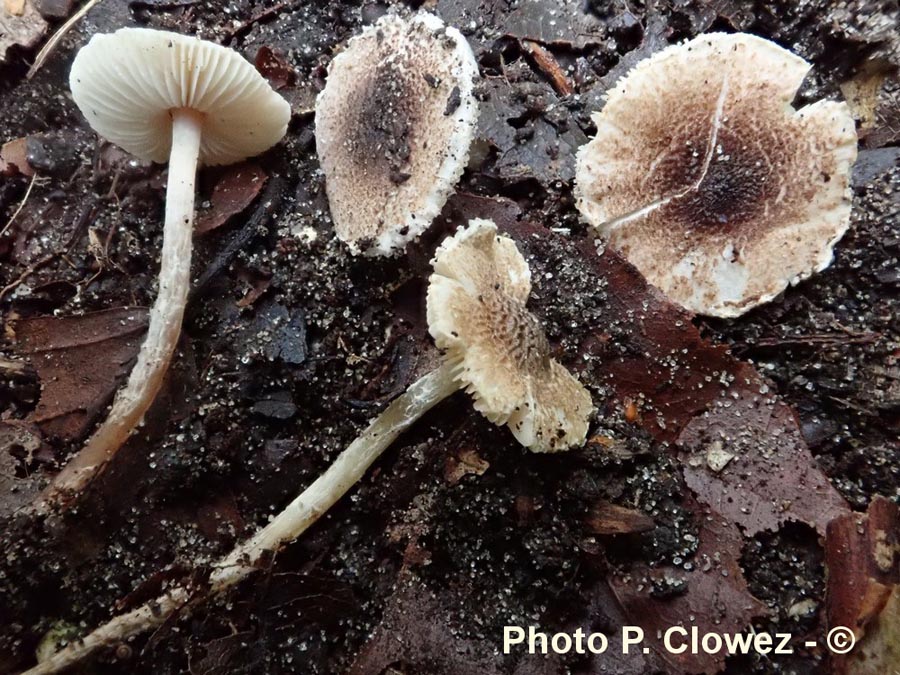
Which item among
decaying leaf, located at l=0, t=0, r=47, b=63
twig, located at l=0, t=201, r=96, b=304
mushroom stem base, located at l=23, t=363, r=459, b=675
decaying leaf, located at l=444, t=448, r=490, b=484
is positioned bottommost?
decaying leaf, located at l=444, t=448, r=490, b=484

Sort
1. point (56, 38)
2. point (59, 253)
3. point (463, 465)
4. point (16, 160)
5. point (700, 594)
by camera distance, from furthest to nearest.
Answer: point (56, 38)
point (16, 160)
point (59, 253)
point (463, 465)
point (700, 594)

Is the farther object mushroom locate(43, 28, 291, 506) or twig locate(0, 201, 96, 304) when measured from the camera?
twig locate(0, 201, 96, 304)

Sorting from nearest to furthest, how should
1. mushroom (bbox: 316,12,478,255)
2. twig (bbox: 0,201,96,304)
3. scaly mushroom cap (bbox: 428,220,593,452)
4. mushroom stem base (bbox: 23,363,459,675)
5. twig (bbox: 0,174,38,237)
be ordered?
1. scaly mushroom cap (bbox: 428,220,593,452)
2. mushroom stem base (bbox: 23,363,459,675)
3. mushroom (bbox: 316,12,478,255)
4. twig (bbox: 0,201,96,304)
5. twig (bbox: 0,174,38,237)

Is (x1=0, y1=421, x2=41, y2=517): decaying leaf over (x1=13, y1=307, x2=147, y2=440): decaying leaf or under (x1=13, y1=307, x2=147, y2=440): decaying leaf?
under

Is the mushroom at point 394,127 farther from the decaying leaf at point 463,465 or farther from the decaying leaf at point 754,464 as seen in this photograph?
the decaying leaf at point 754,464

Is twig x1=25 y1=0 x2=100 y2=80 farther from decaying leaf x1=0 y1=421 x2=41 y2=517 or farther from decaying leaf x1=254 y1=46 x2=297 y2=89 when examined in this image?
decaying leaf x1=0 y1=421 x2=41 y2=517

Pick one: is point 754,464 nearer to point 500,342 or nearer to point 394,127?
point 500,342

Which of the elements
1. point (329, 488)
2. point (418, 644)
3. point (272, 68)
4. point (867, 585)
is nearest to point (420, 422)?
point (329, 488)

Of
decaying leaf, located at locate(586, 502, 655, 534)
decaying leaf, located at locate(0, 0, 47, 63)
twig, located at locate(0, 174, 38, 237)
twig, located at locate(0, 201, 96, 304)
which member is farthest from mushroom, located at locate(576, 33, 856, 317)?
decaying leaf, located at locate(0, 0, 47, 63)
